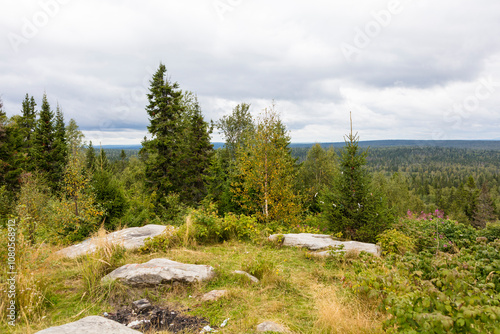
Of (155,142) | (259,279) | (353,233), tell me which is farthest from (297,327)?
(155,142)

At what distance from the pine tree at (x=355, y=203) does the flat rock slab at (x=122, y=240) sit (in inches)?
223

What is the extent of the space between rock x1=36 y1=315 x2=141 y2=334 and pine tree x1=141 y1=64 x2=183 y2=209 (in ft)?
57.5

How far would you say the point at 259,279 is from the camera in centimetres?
524

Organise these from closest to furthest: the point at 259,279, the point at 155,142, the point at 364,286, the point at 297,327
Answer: the point at 364,286, the point at 297,327, the point at 259,279, the point at 155,142

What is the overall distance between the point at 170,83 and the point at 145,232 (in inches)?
602

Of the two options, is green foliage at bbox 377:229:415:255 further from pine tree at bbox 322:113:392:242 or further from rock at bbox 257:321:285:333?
rock at bbox 257:321:285:333

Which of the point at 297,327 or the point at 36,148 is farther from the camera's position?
the point at 36,148

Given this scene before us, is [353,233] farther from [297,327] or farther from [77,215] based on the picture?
[77,215]

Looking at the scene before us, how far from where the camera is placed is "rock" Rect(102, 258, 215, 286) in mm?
4648

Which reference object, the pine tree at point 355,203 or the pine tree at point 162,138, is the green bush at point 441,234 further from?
the pine tree at point 162,138

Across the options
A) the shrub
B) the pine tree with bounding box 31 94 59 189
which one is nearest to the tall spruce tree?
the pine tree with bounding box 31 94 59 189

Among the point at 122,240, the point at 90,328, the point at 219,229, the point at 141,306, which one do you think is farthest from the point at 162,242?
the point at 90,328

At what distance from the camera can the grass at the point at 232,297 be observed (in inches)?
139

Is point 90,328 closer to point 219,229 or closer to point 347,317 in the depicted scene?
point 347,317
